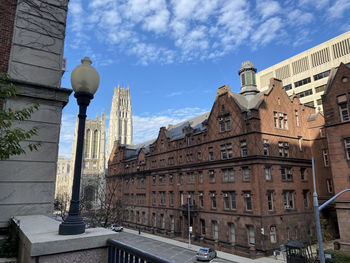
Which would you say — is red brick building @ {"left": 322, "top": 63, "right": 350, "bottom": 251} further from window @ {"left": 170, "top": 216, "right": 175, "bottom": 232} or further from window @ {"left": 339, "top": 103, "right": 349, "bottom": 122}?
window @ {"left": 170, "top": 216, "right": 175, "bottom": 232}

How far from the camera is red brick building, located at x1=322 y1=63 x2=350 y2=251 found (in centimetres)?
2684

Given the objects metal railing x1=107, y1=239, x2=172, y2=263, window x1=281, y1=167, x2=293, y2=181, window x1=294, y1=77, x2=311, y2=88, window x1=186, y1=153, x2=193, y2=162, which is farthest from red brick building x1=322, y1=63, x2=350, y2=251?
window x1=294, y1=77, x2=311, y2=88

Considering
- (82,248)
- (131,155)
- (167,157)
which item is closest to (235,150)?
(167,157)

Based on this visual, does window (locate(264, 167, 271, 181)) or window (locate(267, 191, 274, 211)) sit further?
window (locate(264, 167, 271, 181))

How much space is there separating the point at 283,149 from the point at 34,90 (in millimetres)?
32360

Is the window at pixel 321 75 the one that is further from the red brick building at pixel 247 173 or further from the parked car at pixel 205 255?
the parked car at pixel 205 255

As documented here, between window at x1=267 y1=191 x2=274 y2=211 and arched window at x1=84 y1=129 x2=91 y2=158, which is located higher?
arched window at x1=84 y1=129 x2=91 y2=158

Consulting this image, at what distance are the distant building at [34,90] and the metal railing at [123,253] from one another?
4520 millimetres

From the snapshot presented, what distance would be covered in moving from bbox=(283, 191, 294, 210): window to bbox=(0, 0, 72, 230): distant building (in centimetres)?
3060

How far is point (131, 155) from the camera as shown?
211 ft

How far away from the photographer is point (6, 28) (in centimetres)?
844

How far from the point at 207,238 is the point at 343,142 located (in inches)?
826

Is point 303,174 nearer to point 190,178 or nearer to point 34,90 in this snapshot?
point 190,178

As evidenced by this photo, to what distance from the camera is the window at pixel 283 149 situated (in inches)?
1324
